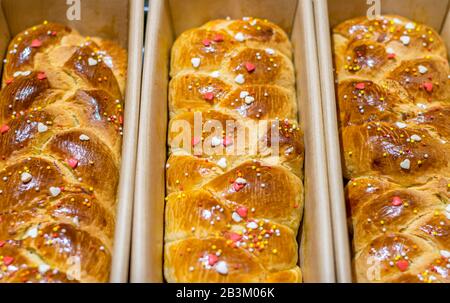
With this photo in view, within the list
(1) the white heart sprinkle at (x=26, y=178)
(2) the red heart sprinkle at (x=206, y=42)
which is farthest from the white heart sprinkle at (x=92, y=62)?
(1) the white heart sprinkle at (x=26, y=178)

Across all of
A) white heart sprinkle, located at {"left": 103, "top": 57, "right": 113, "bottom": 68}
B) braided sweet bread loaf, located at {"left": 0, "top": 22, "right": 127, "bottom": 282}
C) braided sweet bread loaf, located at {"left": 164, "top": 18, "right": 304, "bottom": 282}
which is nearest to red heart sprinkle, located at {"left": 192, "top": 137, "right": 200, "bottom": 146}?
braided sweet bread loaf, located at {"left": 164, "top": 18, "right": 304, "bottom": 282}

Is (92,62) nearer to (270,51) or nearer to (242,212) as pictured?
(270,51)

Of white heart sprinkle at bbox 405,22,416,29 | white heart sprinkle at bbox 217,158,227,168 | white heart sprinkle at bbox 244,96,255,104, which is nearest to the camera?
white heart sprinkle at bbox 217,158,227,168

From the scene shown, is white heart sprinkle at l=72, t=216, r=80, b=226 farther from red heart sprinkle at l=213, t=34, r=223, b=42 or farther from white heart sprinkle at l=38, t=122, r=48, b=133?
red heart sprinkle at l=213, t=34, r=223, b=42

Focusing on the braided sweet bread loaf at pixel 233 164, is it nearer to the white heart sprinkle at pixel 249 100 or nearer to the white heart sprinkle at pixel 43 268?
the white heart sprinkle at pixel 249 100

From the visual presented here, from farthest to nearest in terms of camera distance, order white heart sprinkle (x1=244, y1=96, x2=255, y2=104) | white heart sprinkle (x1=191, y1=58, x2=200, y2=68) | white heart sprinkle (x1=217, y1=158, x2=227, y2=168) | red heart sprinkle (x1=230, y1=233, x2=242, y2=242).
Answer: white heart sprinkle (x1=191, y1=58, x2=200, y2=68), white heart sprinkle (x1=244, y1=96, x2=255, y2=104), white heart sprinkle (x1=217, y1=158, x2=227, y2=168), red heart sprinkle (x1=230, y1=233, x2=242, y2=242)

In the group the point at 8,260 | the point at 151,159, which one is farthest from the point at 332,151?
the point at 8,260

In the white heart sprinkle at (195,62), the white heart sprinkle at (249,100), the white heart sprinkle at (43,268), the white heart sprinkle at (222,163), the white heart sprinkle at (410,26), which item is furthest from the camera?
the white heart sprinkle at (410,26)
